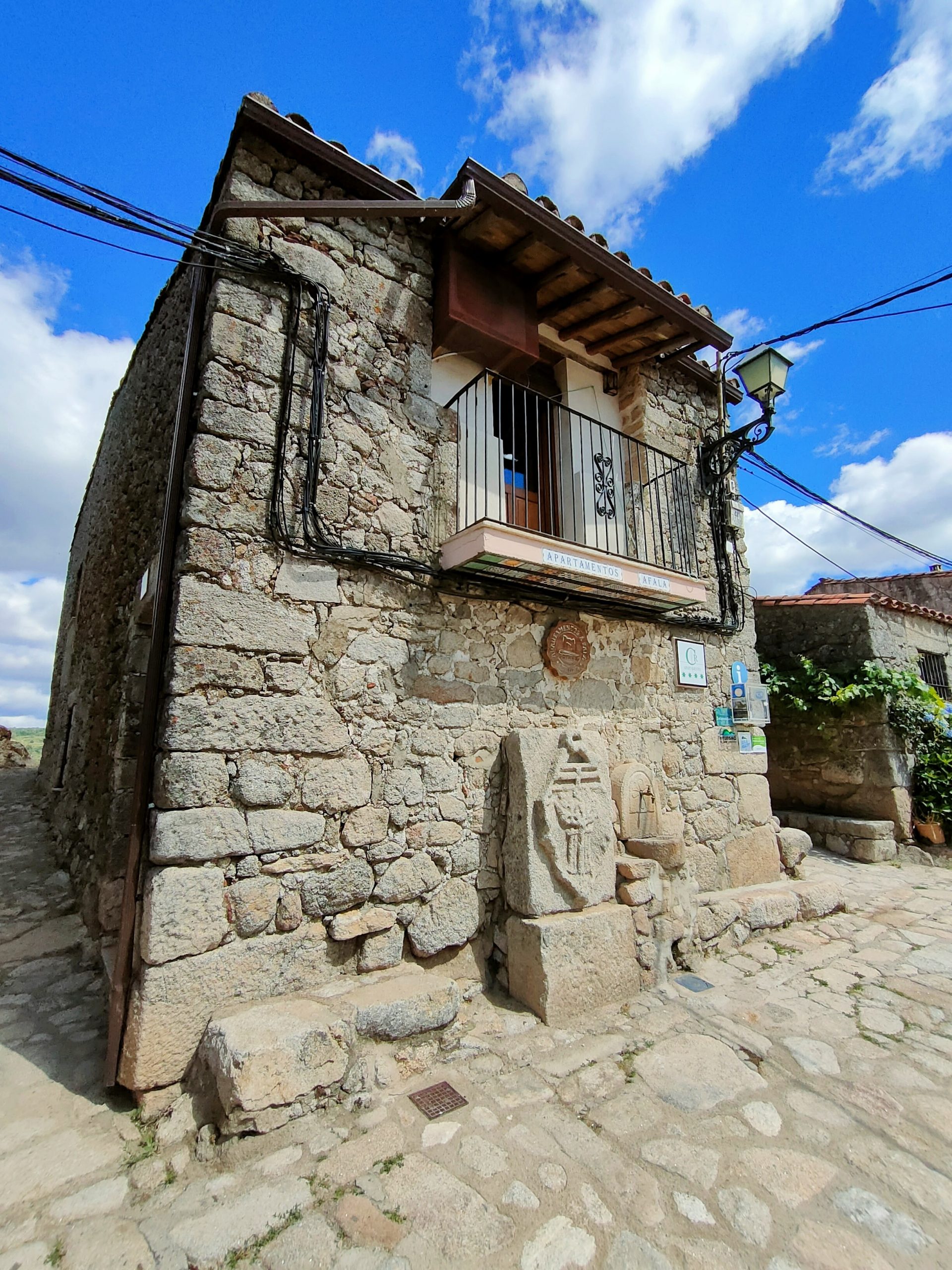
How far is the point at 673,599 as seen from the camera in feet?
13.9

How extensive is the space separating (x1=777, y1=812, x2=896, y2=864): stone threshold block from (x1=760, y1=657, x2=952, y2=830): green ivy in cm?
72

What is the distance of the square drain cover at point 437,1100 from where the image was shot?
7.76 ft

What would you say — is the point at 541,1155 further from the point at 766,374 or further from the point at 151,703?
the point at 766,374

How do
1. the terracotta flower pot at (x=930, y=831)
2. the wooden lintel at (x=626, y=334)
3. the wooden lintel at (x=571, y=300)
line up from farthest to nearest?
the terracotta flower pot at (x=930, y=831)
the wooden lintel at (x=626, y=334)
the wooden lintel at (x=571, y=300)

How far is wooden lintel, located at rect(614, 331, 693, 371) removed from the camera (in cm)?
488

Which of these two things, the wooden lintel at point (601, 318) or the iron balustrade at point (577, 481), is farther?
the wooden lintel at point (601, 318)

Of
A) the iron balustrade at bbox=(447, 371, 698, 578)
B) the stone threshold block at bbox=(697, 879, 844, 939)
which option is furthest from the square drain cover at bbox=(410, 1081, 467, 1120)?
the iron balustrade at bbox=(447, 371, 698, 578)

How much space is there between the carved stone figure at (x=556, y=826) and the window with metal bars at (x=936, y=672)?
7.51m

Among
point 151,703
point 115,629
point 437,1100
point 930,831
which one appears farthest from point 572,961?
point 930,831

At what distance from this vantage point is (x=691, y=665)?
4.79 metres

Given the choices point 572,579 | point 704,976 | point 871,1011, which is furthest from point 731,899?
point 572,579

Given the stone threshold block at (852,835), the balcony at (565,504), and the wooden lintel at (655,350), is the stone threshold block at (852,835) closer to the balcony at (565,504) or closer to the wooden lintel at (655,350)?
the balcony at (565,504)

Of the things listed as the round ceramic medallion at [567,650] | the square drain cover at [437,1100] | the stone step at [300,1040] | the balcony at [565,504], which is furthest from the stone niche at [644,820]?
the square drain cover at [437,1100]

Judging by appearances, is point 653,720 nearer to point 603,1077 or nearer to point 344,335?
point 603,1077
